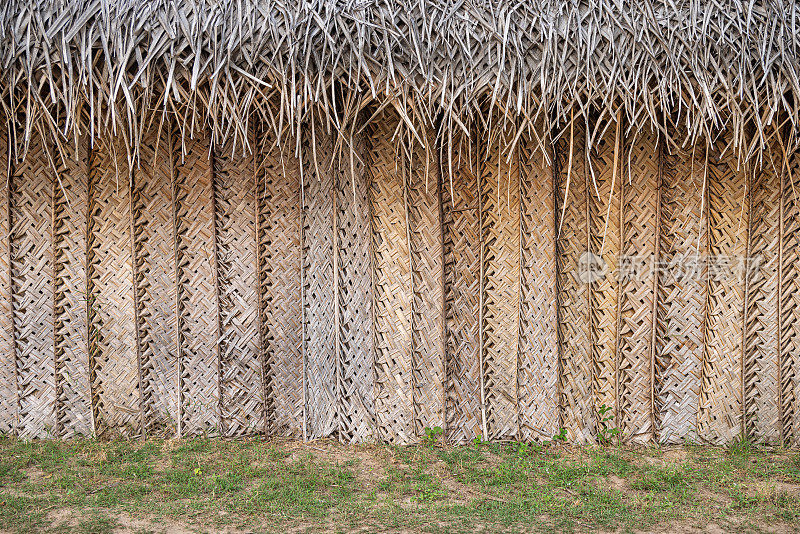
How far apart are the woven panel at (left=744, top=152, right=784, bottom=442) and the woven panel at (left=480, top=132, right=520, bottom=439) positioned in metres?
1.28

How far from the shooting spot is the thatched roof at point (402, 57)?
2.79 metres

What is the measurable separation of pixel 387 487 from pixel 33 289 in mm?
2249

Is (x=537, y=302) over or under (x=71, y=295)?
under

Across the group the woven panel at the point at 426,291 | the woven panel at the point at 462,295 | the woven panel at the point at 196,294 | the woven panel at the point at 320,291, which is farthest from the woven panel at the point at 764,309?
the woven panel at the point at 196,294

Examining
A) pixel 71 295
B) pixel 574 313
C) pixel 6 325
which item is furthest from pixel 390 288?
pixel 6 325

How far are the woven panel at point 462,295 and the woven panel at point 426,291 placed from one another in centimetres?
5

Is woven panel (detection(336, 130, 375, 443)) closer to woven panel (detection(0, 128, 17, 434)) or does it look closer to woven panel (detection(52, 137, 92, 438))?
woven panel (detection(52, 137, 92, 438))

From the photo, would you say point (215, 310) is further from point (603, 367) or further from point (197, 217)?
point (603, 367)

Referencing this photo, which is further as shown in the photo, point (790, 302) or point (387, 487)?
point (790, 302)

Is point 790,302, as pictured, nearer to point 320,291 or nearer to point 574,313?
point 574,313

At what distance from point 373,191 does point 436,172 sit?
365mm

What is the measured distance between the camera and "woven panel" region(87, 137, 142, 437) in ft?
11.3

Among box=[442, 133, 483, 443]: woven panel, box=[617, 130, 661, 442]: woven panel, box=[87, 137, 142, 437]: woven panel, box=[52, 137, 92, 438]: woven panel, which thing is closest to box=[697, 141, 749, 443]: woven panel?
box=[617, 130, 661, 442]: woven panel

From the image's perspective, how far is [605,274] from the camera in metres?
3.46
